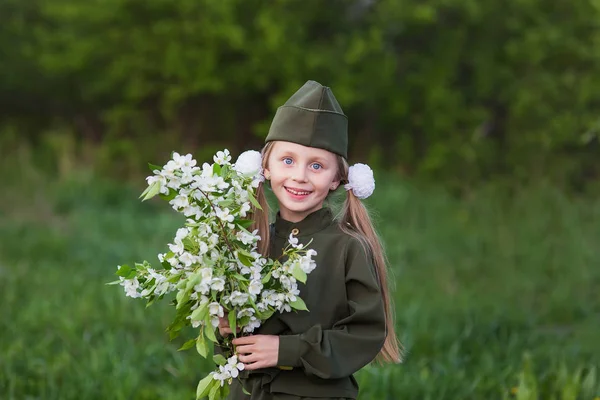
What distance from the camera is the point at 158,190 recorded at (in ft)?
7.37

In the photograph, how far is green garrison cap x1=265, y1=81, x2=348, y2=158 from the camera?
99.3 inches

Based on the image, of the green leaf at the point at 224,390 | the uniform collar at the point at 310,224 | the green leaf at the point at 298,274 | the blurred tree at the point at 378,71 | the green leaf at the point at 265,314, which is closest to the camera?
the green leaf at the point at 298,274

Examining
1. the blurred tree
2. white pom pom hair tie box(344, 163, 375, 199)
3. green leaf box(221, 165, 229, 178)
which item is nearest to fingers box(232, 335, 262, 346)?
green leaf box(221, 165, 229, 178)

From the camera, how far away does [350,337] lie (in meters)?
2.43

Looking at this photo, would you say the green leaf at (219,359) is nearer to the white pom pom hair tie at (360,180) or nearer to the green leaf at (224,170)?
the green leaf at (224,170)

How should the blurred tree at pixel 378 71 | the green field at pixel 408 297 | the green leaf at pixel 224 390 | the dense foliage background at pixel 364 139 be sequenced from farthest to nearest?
the blurred tree at pixel 378 71, the dense foliage background at pixel 364 139, the green field at pixel 408 297, the green leaf at pixel 224 390

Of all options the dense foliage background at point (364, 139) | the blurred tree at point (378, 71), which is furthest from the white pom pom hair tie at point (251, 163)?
the blurred tree at point (378, 71)

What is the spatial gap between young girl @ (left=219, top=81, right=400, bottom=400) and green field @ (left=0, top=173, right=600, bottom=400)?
1.86ft

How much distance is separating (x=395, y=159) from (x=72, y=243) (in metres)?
5.92

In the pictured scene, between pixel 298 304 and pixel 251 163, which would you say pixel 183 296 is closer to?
pixel 298 304

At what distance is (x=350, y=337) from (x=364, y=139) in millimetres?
10951

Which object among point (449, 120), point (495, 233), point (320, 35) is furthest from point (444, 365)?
point (320, 35)

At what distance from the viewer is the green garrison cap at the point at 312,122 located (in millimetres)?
2521

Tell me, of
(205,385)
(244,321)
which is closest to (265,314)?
(244,321)
